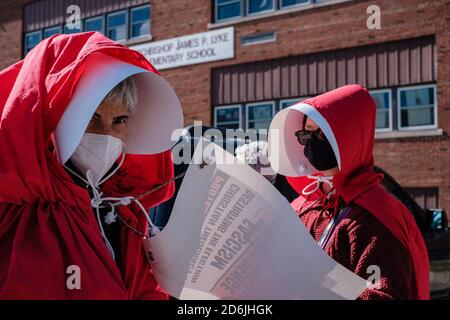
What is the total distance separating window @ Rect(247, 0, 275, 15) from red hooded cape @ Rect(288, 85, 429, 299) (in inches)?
507

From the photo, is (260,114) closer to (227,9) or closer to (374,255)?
(227,9)

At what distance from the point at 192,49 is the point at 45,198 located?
15.0 m

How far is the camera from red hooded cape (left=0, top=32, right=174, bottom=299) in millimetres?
1516

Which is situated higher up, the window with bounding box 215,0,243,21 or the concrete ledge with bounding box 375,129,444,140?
the window with bounding box 215,0,243,21

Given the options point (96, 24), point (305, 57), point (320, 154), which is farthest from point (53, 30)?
point (320, 154)

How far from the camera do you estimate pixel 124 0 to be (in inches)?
688

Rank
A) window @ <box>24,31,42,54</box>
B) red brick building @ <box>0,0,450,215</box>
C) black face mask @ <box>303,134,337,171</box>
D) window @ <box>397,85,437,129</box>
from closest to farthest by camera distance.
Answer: black face mask @ <box>303,134,337,171</box>, red brick building @ <box>0,0,450,215</box>, window @ <box>397,85,437,129</box>, window @ <box>24,31,42,54</box>

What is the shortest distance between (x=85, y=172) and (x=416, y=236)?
166 cm

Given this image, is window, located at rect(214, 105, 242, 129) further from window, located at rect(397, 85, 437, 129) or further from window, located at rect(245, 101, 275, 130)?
window, located at rect(397, 85, 437, 129)

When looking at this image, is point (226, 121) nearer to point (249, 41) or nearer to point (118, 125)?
point (249, 41)

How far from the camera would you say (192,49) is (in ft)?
53.0

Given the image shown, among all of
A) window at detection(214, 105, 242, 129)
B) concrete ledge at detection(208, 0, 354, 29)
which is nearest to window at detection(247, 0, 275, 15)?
concrete ledge at detection(208, 0, 354, 29)
